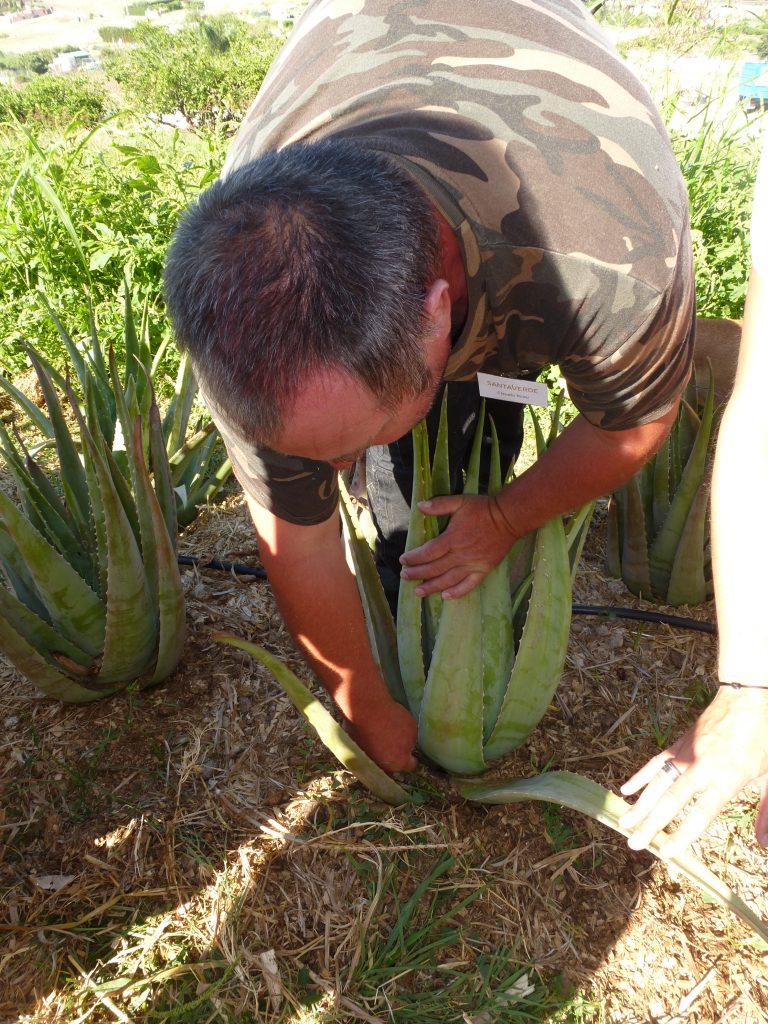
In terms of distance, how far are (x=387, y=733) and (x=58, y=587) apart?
0.77 meters

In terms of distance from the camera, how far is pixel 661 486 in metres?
2.10

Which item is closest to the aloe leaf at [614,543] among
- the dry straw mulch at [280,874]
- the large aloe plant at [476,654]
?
the dry straw mulch at [280,874]

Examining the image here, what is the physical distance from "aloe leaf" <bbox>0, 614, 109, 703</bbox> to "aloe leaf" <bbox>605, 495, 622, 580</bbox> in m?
1.49

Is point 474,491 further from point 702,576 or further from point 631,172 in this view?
point 702,576

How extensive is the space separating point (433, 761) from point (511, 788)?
0.22 meters

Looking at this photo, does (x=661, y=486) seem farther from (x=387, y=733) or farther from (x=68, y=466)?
(x=68, y=466)

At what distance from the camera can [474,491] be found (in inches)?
60.8

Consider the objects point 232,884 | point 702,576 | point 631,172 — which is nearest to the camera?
point 631,172

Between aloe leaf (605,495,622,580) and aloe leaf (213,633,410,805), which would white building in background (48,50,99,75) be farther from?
aloe leaf (213,633,410,805)

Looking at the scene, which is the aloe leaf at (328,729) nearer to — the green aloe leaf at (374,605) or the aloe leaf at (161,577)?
the green aloe leaf at (374,605)

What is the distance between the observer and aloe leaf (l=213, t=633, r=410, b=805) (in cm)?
113

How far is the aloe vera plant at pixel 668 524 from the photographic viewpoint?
6.41 ft

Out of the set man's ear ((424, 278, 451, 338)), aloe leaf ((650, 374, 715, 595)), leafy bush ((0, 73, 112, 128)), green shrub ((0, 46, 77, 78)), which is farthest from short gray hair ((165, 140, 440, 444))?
green shrub ((0, 46, 77, 78))

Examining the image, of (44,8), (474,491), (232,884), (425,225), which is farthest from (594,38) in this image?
(44,8)
